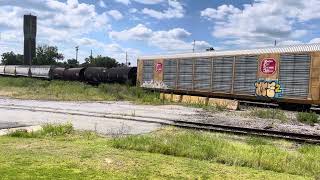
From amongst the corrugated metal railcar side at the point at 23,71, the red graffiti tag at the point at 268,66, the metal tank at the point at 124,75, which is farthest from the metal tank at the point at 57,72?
the red graffiti tag at the point at 268,66

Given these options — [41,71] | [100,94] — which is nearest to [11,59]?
[41,71]

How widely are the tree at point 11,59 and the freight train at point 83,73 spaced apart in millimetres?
81490

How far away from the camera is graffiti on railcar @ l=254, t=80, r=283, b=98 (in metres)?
29.4

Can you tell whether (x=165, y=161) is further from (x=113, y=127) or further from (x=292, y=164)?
(x=113, y=127)

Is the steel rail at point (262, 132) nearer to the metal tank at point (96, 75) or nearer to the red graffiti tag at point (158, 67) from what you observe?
the red graffiti tag at point (158, 67)

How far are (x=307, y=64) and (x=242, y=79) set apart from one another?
6077 mm

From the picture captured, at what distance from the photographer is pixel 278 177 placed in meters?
7.82

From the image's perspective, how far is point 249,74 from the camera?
104 ft

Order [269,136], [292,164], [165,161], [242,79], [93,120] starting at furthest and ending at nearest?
[242,79], [93,120], [269,136], [292,164], [165,161]

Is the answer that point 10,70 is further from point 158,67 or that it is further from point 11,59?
point 11,59

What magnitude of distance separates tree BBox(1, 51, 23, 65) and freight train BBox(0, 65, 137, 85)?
267 ft

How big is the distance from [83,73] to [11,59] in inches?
4366

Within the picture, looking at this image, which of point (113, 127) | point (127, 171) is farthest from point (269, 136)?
point (127, 171)

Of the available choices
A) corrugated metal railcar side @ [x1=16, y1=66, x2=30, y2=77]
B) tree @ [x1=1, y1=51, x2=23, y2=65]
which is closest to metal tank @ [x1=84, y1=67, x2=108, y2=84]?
corrugated metal railcar side @ [x1=16, y1=66, x2=30, y2=77]
